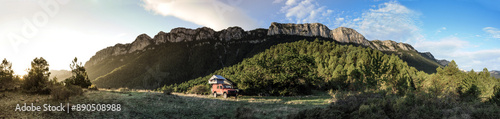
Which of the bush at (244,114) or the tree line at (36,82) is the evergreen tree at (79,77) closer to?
the tree line at (36,82)

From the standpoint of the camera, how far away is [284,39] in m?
178

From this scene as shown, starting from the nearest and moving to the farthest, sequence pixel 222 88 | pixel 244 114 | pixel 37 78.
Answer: pixel 244 114
pixel 37 78
pixel 222 88

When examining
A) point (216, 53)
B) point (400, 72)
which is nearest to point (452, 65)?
point (400, 72)

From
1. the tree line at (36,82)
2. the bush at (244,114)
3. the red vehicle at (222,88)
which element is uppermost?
the tree line at (36,82)

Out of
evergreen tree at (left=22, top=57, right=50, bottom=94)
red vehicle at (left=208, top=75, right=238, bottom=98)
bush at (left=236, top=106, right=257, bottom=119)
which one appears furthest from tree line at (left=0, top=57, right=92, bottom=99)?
red vehicle at (left=208, top=75, right=238, bottom=98)

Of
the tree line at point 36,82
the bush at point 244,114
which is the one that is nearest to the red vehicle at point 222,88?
the bush at point 244,114

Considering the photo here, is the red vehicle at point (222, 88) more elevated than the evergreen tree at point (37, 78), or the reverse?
the evergreen tree at point (37, 78)

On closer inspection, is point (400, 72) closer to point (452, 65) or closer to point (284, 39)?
point (452, 65)

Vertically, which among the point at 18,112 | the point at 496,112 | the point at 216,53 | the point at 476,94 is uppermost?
the point at 216,53

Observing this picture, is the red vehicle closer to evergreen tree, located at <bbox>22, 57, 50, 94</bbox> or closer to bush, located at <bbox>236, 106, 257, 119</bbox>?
bush, located at <bbox>236, 106, 257, 119</bbox>

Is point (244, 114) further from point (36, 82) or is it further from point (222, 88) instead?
point (222, 88)

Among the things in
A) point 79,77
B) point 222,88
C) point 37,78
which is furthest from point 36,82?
point 222,88

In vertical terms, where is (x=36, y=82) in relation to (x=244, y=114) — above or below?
above

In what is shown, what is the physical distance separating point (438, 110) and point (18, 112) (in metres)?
17.3
